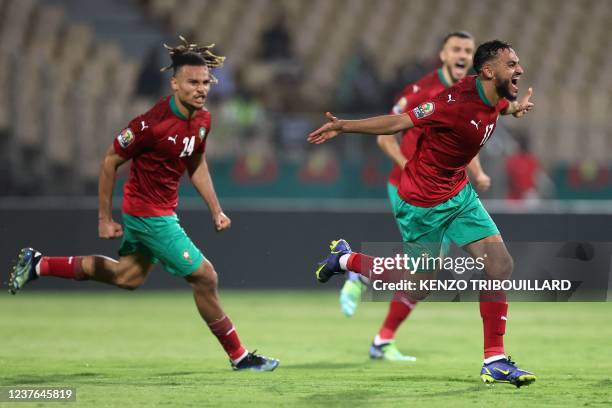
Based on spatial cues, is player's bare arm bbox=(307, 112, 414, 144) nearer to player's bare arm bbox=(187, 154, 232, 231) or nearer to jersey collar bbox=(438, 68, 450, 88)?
player's bare arm bbox=(187, 154, 232, 231)

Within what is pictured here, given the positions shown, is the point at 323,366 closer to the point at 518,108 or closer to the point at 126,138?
the point at 126,138

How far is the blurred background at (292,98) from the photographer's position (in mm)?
15609

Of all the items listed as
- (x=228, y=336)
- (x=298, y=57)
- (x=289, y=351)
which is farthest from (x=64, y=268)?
(x=298, y=57)

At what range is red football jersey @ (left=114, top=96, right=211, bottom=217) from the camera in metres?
8.29

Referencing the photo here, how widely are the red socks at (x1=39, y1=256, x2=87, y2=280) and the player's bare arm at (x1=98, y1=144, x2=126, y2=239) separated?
602mm

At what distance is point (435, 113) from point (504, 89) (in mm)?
494

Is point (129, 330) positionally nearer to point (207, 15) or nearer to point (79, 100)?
point (79, 100)

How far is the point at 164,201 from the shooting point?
28.1 feet

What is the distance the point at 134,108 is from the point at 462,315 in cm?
606

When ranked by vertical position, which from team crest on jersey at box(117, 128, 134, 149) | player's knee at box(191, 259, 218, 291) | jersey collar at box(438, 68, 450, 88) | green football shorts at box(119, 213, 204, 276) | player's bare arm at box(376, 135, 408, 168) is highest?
jersey collar at box(438, 68, 450, 88)

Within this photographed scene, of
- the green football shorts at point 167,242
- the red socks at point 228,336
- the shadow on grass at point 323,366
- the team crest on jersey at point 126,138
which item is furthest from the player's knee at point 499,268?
the team crest on jersey at point 126,138

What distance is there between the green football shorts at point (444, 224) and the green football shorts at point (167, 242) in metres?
1.54

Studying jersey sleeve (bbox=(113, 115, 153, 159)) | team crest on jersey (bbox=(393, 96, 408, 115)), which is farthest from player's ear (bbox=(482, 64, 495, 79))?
jersey sleeve (bbox=(113, 115, 153, 159))

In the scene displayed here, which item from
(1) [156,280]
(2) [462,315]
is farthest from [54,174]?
(2) [462,315]
